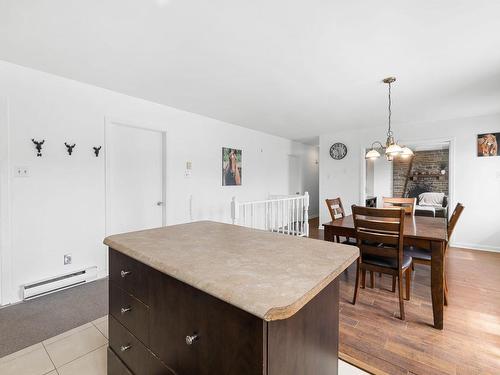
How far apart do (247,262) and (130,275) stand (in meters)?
0.62

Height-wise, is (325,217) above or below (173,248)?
below

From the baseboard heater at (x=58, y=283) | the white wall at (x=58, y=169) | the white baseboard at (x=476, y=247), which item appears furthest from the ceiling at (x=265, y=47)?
the white baseboard at (x=476, y=247)

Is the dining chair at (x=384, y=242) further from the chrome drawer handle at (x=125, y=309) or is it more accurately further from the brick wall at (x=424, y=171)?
the brick wall at (x=424, y=171)

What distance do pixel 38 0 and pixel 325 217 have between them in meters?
5.38

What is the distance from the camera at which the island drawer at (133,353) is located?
1031 mm

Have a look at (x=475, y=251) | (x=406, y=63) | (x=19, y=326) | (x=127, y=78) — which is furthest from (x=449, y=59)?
(x=19, y=326)

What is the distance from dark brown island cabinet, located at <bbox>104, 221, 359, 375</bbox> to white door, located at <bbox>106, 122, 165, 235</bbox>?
76.2 inches

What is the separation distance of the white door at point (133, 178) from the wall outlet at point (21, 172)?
71cm

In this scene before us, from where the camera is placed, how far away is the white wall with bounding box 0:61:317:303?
2.32 meters

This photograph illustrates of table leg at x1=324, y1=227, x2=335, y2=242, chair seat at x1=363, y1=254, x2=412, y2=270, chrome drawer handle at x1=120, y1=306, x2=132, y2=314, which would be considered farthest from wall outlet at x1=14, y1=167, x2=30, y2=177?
chair seat at x1=363, y1=254, x2=412, y2=270

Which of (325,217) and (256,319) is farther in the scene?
(325,217)

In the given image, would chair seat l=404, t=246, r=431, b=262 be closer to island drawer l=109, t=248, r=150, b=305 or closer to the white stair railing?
the white stair railing

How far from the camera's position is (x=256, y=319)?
0.66m

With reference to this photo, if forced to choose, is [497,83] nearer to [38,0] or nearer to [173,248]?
[173,248]
